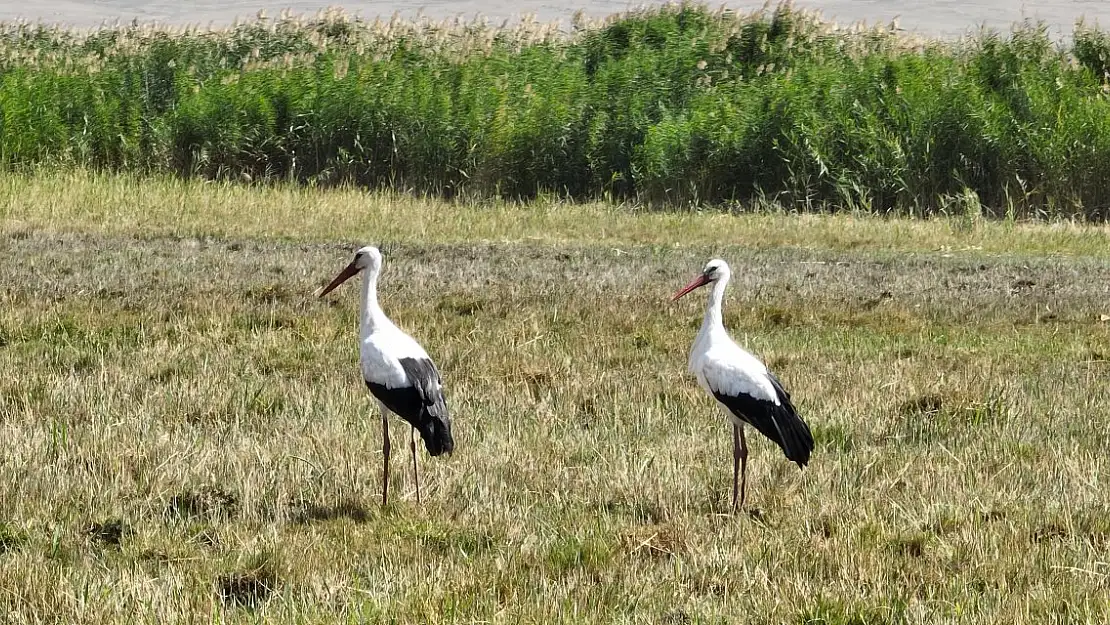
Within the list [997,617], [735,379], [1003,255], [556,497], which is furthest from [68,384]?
[1003,255]

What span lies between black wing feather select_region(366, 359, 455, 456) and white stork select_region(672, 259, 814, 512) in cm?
116

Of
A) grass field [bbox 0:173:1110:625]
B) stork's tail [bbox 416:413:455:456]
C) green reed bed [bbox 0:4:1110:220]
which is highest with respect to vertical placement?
stork's tail [bbox 416:413:455:456]

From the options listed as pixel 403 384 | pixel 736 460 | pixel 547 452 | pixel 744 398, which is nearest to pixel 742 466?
pixel 736 460

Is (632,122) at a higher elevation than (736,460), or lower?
lower

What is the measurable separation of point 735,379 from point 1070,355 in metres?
4.72

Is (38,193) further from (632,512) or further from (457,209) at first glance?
(632,512)

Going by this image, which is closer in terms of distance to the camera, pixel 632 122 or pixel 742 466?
pixel 742 466

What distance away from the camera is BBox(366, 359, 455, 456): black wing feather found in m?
5.97

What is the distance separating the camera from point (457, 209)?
1983cm

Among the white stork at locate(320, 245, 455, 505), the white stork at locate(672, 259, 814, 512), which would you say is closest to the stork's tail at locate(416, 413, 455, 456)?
the white stork at locate(320, 245, 455, 505)

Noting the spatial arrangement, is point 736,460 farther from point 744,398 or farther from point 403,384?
point 403,384

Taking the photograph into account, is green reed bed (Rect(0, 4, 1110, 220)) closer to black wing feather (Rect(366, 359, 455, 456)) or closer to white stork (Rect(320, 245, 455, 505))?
white stork (Rect(320, 245, 455, 505))

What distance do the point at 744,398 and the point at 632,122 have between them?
51.1ft

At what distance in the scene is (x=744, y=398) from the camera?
6094 millimetres
